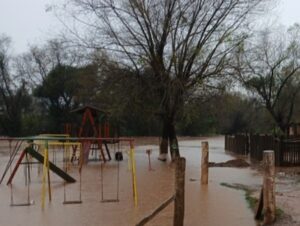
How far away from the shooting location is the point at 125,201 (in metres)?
14.2

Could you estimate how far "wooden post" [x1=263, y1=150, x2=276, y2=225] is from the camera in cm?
1080

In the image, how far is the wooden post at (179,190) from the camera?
9.37 metres

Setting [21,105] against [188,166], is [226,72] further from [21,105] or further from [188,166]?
[21,105]

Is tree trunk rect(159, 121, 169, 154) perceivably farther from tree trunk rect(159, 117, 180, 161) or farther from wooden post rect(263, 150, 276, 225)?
wooden post rect(263, 150, 276, 225)

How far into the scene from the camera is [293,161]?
2420 cm

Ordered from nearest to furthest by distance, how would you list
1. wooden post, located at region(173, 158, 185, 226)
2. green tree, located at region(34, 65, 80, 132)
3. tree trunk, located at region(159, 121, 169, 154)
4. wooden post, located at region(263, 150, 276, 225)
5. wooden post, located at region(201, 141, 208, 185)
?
wooden post, located at region(173, 158, 185, 226), wooden post, located at region(263, 150, 276, 225), wooden post, located at region(201, 141, 208, 185), tree trunk, located at region(159, 121, 169, 154), green tree, located at region(34, 65, 80, 132)

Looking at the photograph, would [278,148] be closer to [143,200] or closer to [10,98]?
A: [143,200]

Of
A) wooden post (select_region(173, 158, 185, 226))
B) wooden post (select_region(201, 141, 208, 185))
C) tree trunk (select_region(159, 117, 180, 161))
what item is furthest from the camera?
tree trunk (select_region(159, 117, 180, 161))

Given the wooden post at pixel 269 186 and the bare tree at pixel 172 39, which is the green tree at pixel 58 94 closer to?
the bare tree at pixel 172 39

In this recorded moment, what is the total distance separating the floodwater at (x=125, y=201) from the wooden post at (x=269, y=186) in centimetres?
36

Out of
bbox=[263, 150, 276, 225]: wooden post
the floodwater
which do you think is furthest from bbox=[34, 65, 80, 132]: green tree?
bbox=[263, 150, 276, 225]: wooden post

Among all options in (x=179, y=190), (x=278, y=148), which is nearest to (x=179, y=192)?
(x=179, y=190)

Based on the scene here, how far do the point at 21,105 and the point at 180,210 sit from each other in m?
57.7

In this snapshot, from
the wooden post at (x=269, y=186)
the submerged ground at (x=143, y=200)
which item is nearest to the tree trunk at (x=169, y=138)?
the submerged ground at (x=143, y=200)
